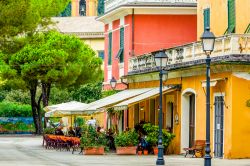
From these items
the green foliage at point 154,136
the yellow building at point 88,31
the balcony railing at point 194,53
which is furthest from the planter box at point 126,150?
the yellow building at point 88,31

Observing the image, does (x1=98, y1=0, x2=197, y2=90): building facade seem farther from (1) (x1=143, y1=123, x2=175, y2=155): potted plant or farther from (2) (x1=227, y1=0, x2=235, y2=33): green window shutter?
(1) (x1=143, y1=123, x2=175, y2=155): potted plant

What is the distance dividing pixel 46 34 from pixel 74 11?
72.9 m

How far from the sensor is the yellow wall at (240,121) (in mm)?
35406

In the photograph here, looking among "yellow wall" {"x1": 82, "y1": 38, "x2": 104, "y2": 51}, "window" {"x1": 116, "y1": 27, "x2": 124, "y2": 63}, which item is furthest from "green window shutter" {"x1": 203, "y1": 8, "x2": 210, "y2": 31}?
"yellow wall" {"x1": 82, "y1": 38, "x2": 104, "y2": 51}

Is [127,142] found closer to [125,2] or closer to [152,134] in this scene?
[152,134]

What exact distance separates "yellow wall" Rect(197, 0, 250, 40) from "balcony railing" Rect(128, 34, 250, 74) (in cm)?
201

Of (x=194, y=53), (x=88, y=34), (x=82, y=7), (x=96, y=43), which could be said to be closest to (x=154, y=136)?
(x=194, y=53)

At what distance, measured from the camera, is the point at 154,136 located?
135ft

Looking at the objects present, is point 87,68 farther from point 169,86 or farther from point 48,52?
point 169,86

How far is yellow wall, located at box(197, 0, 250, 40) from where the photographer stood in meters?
38.4

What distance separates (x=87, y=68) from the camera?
254 feet

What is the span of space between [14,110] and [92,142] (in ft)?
142

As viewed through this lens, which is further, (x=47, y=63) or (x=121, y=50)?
(x=47, y=63)

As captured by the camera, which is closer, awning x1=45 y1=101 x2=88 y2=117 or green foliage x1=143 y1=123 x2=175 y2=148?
green foliage x1=143 y1=123 x2=175 y2=148
